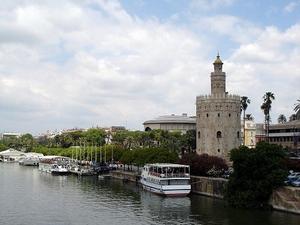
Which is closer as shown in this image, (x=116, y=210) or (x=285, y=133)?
(x=116, y=210)

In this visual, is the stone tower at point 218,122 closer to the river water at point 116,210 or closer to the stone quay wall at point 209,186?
the river water at point 116,210

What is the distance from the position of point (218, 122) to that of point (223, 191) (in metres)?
32.1

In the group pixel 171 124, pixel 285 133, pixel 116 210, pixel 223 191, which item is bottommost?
pixel 116 210

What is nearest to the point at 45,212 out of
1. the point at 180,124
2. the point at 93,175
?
the point at 93,175

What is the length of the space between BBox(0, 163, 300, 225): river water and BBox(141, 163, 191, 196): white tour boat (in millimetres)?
1277

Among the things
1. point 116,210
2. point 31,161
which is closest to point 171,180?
point 116,210

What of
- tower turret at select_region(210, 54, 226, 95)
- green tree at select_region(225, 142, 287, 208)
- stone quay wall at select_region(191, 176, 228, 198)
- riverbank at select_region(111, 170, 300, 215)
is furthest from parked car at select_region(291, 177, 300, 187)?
tower turret at select_region(210, 54, 226, 95)

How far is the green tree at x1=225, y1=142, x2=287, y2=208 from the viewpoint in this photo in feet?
183

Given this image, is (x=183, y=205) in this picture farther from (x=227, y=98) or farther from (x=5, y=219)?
(x=227, y=98)

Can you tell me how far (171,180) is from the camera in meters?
71.0

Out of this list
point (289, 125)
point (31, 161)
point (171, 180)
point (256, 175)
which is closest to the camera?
point (256, 175)

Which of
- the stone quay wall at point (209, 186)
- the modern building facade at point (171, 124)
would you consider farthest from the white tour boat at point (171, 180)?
the modern building facade at point (171, 124)

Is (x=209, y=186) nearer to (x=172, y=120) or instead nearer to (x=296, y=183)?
(x=296, y=183)

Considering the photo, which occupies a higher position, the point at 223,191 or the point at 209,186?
the point at 209,186
